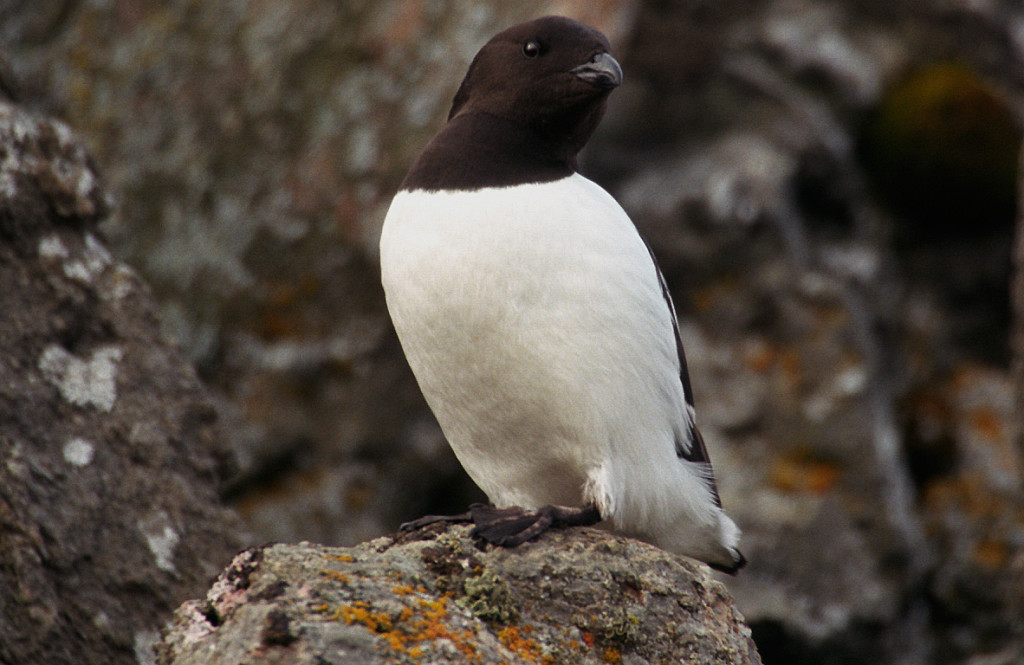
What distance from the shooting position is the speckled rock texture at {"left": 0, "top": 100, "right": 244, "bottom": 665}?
12.4 ft

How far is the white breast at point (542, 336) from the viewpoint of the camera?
147 inches

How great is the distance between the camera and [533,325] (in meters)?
3.73

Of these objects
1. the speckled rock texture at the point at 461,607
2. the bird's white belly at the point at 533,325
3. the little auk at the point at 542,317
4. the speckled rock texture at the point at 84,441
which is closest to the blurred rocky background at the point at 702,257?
the speckled rock texture at the point at 84,441

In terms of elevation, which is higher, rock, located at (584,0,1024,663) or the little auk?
the little auk

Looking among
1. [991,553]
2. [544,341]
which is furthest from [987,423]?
[544,341]

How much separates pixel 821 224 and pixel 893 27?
78.0 inches

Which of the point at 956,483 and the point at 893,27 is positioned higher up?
the point at 893,27

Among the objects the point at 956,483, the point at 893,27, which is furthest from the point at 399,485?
the point at 893,27

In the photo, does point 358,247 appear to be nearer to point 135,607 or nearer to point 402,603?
point 135,607

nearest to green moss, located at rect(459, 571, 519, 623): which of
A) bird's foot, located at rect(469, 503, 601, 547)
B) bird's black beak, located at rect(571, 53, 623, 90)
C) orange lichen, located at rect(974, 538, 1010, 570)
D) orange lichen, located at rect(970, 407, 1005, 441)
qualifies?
bird's foot, located at rect(469, 503, 601, 547)

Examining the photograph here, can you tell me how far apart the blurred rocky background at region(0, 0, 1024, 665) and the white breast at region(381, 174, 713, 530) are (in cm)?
345

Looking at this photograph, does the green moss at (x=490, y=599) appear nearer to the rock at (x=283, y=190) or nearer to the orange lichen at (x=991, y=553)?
the rock at (x=283, y=190)

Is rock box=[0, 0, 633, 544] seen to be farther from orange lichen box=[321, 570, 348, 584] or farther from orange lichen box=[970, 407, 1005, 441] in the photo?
orange lichen box=[321, 570, 348, 584]

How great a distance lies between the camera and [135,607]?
3.97 m
